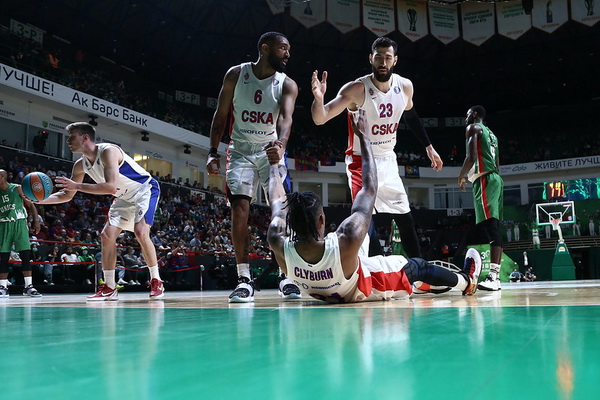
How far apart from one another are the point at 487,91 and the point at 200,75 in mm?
15409

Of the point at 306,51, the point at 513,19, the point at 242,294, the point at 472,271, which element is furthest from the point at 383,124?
the point at 306,51

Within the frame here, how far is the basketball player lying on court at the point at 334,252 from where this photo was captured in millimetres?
2521

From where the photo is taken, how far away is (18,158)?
557 inches

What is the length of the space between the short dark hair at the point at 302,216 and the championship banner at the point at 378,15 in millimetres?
17824

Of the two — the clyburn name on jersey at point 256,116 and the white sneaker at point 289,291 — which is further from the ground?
the clyburn name on jersey at point 256,116

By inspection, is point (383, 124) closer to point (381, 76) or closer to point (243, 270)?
point (381, 76)

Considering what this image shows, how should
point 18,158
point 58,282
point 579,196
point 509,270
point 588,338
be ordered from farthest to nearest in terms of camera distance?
point 579,196 → point 509,270 → point 18,158 → point 58,282 → point 588,338

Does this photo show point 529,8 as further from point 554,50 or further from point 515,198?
point 515,198

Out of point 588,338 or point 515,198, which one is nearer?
point 588,338

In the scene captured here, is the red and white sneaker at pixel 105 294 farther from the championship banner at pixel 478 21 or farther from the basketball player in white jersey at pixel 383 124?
the championship banner at pixel 478 21

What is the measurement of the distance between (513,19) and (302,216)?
19.8 meters

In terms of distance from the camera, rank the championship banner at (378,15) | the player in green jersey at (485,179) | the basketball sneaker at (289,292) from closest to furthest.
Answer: the basketball sneaker at (289,292), the player in green jersey at (485,179), the championship banner at (378,15)

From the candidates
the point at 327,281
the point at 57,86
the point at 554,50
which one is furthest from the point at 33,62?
the point at 554,50

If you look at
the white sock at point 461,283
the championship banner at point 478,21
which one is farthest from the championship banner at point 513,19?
the white sock at point 461,283
